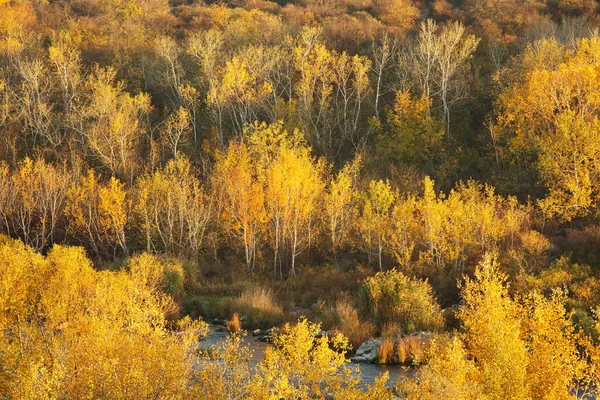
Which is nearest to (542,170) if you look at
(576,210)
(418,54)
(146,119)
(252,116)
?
(576,210)

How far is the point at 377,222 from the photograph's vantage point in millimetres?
36969

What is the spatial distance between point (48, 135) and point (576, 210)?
135 feet

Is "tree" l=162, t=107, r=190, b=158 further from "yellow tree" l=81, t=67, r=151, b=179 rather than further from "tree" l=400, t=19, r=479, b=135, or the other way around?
"tree" l=400, t=19, r=479, b=135

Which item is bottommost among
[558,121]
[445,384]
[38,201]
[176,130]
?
[38,201]

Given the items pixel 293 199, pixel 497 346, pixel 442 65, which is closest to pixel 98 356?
pixel 497 346

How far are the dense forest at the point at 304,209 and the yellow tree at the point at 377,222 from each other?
21cm

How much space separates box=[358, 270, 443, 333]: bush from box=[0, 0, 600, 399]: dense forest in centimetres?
11

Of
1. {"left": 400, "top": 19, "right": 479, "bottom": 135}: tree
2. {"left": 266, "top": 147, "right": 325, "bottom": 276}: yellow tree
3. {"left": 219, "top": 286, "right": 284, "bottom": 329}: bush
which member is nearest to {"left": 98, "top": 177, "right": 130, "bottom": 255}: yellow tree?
{"left": 266, "top": 147, "right": 325, "bottom": 276}: yellow tree

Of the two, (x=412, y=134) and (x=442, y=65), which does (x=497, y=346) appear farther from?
(x=442, y=65)

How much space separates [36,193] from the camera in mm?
43750

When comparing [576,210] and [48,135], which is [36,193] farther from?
[576,210]

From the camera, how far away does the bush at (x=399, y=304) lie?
27141 mm

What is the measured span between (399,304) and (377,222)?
32.0 ft

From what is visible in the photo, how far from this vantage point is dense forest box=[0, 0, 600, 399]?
544 inches
